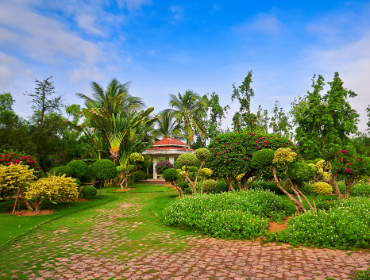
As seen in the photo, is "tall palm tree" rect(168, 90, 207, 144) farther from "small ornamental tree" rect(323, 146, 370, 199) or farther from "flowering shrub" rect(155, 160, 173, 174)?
"small ornamental tree" rect(323, 146, 370, 199)

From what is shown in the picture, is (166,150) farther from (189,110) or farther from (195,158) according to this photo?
(195,158)

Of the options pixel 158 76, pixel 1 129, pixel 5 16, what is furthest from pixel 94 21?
pixel 1 129

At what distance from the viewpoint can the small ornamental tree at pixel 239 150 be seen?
10656 mm

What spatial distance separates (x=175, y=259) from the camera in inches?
178

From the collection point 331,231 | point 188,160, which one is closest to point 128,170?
point 188,160

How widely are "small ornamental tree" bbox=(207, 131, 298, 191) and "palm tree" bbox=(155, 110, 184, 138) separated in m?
20.7

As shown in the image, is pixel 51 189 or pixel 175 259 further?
pixel 51 189

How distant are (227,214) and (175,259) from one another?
7.51 ft

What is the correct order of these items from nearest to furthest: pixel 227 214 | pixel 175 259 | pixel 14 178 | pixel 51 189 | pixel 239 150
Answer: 1. pixel 175 259
2. pixel 227 214
3. pixel 14 178
4. pixel 51 189
5. pixel 239 150

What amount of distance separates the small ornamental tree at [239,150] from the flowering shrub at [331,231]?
465 centimetres

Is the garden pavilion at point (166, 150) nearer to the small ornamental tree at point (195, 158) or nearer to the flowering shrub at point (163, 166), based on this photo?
the flowering shrub at point (163, 166)

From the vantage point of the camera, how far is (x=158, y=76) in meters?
15.4

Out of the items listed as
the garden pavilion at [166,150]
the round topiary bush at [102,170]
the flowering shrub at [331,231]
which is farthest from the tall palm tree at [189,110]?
the flowering shrub at [331,231]

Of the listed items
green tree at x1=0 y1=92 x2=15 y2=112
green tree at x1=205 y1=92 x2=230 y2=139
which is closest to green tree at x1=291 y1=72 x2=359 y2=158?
green tree at x1=205 y1=92 x2=230 y2=139
